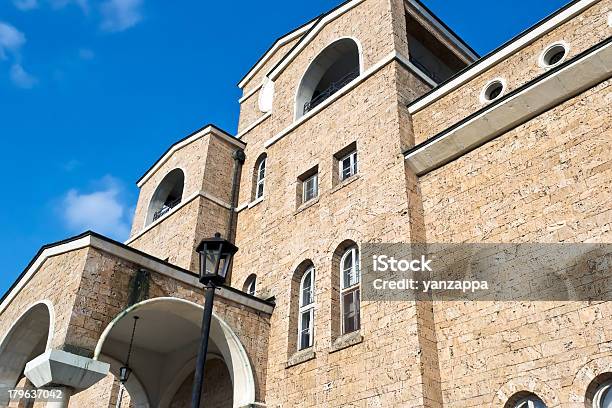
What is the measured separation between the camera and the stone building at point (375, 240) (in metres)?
9.17

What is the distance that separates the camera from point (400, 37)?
14.0 metres

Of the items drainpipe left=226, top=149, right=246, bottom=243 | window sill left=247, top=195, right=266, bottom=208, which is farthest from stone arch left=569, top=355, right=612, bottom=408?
drainpipe left=226, top=149, right=246, bottom=243

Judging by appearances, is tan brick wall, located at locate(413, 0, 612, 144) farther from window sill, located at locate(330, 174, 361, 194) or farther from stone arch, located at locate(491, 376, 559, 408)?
stone arch, located at locate(491, 376, 559, 408)

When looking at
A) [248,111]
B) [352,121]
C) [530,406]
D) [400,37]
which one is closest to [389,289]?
[530,406]

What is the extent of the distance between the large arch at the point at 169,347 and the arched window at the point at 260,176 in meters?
4.88

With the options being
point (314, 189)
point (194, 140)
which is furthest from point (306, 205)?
point (194, 140)

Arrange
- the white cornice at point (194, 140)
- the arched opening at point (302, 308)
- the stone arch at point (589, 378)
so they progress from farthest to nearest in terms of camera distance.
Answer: the white cornice at point (194, 140) < the arched opening at point (302, 308) < the stone arch at point (589, 378)

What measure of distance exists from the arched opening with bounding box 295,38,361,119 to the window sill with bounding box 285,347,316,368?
21.9 feet

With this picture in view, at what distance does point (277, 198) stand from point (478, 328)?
6.78 m

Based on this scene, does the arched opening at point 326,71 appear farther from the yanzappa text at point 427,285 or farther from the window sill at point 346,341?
the window sill at point 346,341

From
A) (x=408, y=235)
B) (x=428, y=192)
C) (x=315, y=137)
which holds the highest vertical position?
(x=315, y=137)

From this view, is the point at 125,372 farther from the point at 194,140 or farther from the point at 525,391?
the point at 525,391

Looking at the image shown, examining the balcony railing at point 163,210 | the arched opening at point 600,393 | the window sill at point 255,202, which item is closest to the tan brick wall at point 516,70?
the arched opening at point 600,393

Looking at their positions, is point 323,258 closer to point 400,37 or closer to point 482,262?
point 482,262
